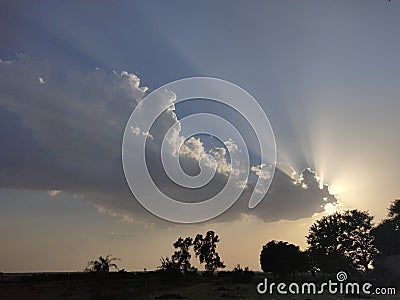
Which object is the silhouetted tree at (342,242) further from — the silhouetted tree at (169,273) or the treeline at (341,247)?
the silhouetted tree at (169,273)

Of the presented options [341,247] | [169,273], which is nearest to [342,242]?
[341,247]

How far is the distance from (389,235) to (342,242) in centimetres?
796

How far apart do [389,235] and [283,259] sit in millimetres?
17571

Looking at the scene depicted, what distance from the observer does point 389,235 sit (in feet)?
250

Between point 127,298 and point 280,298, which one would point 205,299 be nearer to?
point 280,298

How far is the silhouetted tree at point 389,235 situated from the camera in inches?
Answer: 2945

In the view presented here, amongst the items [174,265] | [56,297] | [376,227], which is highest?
[376,227]

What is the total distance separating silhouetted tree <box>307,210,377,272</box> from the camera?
77.8 metres

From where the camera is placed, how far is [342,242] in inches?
3187

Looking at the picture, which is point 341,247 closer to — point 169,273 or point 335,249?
point 335,249

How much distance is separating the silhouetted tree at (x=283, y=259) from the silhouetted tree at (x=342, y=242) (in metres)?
2.46

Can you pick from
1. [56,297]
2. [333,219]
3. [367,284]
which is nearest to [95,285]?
[56,297]

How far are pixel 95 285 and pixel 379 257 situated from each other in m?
43.5

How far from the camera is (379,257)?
246ft
